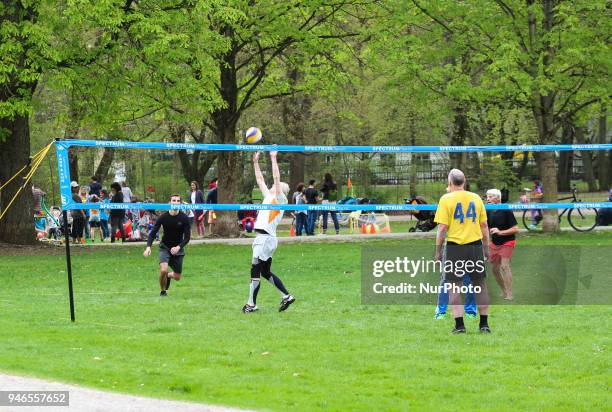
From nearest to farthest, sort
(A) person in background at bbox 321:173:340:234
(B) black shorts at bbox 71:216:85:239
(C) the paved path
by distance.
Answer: (C) the paved path < (B) black shorts at bbox 71:216:85:239 < (A) person in background at bbox 321:173:340:234

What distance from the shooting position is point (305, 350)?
456 inches

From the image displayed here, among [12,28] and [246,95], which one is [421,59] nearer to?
[246,95]

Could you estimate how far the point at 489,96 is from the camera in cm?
3083

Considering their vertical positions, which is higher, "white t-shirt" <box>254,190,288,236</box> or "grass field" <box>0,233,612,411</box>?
"white t-shirt" <box>254,190,288,236</box>

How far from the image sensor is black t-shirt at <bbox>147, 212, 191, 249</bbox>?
1727cm

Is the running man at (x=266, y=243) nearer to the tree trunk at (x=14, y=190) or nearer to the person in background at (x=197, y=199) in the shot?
the tree trunk at (x=14, y=190)

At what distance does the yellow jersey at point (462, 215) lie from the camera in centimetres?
1258

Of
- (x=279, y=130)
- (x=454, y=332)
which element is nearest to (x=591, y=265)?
(x=454, y=332)

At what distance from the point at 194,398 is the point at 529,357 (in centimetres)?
384

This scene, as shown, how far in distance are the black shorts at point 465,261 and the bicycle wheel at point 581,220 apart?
19.7 m

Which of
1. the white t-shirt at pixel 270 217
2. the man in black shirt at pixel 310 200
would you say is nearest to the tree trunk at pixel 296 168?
the man in black shirt at pixel 310 200

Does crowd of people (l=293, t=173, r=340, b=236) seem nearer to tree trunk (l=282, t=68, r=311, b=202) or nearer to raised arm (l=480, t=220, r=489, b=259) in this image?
tree trunk (l=282, t=68, r=311, b=202)

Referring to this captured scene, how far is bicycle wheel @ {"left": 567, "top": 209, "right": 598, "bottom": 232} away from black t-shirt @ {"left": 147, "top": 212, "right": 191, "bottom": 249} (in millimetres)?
17390

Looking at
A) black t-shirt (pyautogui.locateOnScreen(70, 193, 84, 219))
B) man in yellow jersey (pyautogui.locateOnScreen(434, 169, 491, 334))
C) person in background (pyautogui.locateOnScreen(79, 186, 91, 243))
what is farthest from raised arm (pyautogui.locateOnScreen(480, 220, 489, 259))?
person in background (pyautogui.locateOnScreen(79, 186, 91, 243))
